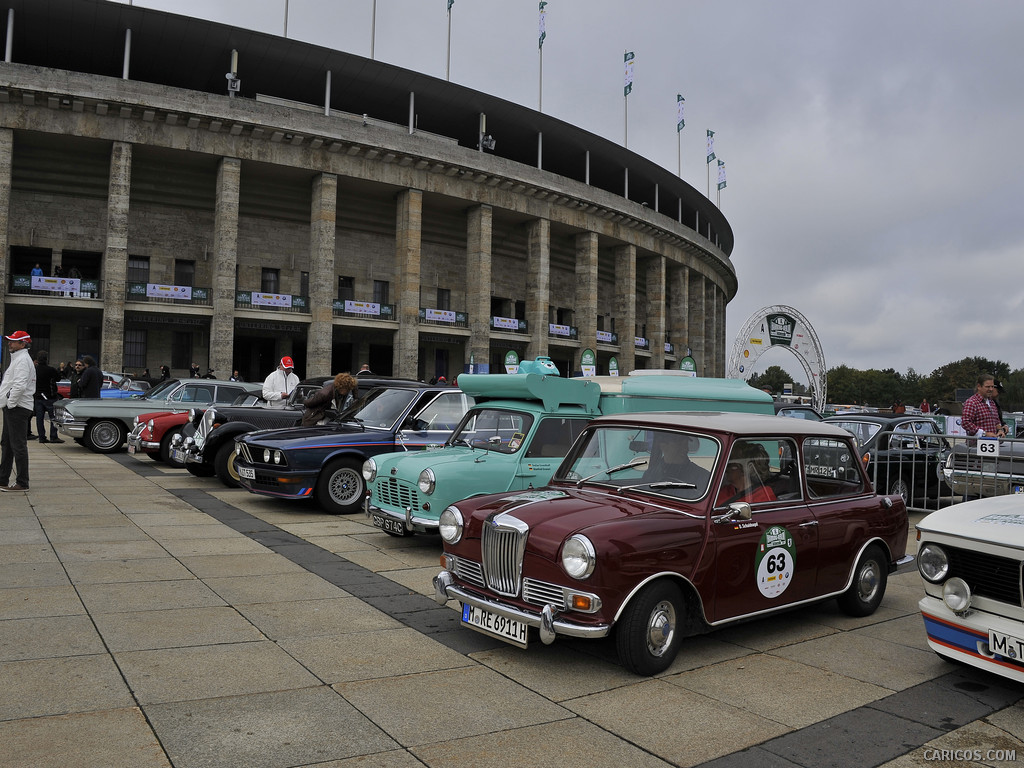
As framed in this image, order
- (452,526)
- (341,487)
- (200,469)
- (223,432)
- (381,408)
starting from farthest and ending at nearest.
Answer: (200,469)
(223,432)
(381,408)
(341,487)
(452,526)

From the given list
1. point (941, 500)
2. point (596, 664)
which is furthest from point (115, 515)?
point (941, 500)

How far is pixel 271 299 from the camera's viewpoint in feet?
114

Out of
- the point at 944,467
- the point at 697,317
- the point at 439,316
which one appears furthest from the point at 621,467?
the point at 697,317

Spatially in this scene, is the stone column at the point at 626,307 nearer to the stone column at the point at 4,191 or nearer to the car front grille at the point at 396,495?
the stone column at the point at 4,191

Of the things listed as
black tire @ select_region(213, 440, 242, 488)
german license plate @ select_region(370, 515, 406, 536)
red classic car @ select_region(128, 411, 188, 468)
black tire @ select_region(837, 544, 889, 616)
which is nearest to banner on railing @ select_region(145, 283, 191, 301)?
red classic car @ select_region(128, 411, 188, 468)

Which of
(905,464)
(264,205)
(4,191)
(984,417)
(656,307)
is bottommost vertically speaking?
(905,464)

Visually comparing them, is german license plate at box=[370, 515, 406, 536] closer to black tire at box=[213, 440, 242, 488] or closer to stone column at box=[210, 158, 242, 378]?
black tire at box=[213, 440, 242, 488]

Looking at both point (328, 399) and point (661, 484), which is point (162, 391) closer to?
point (328, 399)

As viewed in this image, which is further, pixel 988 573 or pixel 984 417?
pixel 984 417

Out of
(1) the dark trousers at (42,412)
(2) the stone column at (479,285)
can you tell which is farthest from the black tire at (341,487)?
(2) the stone column at (479,285)

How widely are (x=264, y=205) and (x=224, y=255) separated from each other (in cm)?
570

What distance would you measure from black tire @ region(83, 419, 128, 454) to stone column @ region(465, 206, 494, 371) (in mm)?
24842

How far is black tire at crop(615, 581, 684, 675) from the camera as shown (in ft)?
14.0

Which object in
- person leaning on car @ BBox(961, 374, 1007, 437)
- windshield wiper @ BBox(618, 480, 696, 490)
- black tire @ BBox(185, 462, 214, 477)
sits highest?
person leaning on car @ BBox(961, 374, 1007, 437)
